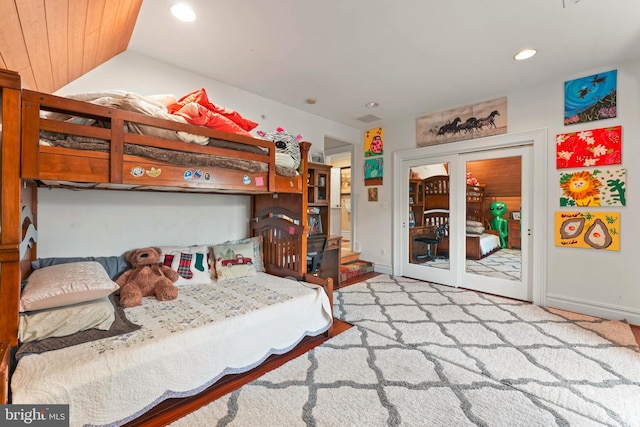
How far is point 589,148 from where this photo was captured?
2711mm

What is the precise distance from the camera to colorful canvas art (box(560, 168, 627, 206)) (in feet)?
8.46

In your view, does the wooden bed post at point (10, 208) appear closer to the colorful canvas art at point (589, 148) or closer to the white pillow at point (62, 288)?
the white pillow at point (62, 288)

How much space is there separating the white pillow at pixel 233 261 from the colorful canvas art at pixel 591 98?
3.58 metres

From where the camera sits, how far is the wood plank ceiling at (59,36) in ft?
4.05

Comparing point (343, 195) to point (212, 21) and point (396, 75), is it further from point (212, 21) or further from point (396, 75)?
point (212, 21)

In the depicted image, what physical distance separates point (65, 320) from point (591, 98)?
4.55 meters

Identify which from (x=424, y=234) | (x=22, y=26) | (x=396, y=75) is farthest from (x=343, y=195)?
(x=22, y=26)

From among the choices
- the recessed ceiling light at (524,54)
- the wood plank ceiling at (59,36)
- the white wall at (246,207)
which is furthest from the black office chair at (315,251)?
the recessed ceiling light at (524,54)

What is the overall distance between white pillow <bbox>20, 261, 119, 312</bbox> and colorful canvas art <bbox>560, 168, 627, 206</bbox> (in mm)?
4058

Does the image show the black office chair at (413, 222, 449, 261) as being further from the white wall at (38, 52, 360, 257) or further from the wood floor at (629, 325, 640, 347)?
the white wall at (38, 52, 360, 257)

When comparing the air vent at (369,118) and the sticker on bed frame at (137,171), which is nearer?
the sticker on bed frame at (137,171)

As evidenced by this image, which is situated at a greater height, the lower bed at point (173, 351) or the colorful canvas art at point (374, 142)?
the colorful canvas art at point (374, 142)

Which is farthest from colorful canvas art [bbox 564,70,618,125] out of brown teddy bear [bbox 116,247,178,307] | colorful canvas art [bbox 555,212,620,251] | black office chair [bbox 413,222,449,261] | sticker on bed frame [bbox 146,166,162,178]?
brown teddy bear [bbox 116,247,178,307]

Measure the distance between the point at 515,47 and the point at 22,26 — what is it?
3231 mm
